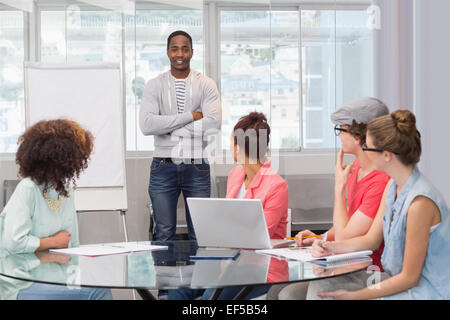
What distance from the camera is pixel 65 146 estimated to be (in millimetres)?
2498

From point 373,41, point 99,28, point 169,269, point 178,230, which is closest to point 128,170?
point 178,230

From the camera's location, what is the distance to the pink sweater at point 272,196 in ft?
8.98

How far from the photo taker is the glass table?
177 cm

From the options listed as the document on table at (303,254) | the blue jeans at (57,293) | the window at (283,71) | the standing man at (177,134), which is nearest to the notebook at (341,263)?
the document on table at (303,254)

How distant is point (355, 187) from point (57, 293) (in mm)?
1247

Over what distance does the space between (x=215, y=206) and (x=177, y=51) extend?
92.7 inches

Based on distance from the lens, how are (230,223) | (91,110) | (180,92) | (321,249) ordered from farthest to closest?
(91,110), (180,92), (230,223), (321,249)

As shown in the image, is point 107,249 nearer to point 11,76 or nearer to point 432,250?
point 432,250

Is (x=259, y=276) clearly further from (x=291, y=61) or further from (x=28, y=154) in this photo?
(x=291, y=61)

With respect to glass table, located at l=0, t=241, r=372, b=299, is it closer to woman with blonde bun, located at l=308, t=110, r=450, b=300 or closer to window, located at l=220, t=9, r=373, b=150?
woman with blonde bun, located at l=308, t=110, r=450, b=300

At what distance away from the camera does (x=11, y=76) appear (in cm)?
546

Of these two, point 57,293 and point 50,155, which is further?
point 50,155

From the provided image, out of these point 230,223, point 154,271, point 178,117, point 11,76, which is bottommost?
point 154,271

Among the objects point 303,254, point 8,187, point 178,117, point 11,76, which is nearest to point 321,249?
point 303,254
